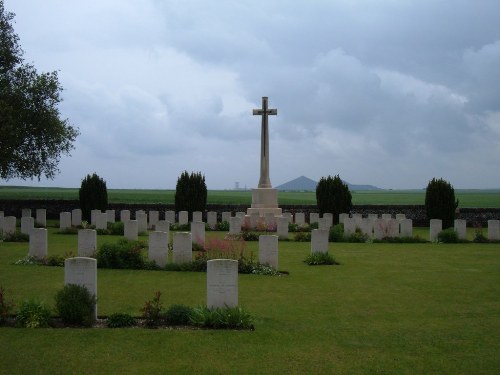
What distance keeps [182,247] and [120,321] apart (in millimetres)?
5786

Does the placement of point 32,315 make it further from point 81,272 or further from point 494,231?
point 494,231

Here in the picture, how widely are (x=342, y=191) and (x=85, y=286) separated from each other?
21.1 m

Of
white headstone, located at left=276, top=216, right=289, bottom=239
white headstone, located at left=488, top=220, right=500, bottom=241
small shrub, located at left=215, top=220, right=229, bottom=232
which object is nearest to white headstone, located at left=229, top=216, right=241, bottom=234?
white headstone, located at left=276, top=216, right=289, bottom=239

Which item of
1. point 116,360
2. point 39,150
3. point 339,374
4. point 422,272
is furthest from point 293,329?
point 39,150

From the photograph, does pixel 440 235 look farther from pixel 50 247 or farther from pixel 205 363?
pixel 205 363

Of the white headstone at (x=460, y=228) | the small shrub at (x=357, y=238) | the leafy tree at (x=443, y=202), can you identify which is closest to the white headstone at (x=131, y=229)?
the small shrub at (x=357, y=238)

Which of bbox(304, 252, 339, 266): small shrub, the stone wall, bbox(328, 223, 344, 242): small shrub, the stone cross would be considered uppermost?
the stone cross

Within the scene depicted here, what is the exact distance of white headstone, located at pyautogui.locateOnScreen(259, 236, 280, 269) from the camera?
13297 millimetres

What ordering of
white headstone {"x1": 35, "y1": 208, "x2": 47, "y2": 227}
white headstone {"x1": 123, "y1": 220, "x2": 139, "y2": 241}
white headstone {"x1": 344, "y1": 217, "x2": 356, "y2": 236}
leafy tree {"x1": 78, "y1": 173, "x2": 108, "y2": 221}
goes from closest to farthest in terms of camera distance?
white headstone {"x1": 123, "y1": 220, "x2": 139, "y2": 241}, white headstone {"x1": 344, "y1": 217, "x2": 356, "y2": 236}, white headstone {"x1": 35, "y1": 208, "x2": 47, "y2": 227}, leafy tree {"x1": 78, "y1": 173, "x2": 108, "y2": 221}

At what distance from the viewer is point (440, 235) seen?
841 inches

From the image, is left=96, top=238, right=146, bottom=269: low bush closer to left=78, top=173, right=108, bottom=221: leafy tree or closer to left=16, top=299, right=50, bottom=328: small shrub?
left=16, top=299, right=50, bottom=328: small shrub

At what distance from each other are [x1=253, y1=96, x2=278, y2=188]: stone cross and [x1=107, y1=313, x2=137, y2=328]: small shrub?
19846 mm

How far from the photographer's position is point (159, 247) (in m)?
13.7

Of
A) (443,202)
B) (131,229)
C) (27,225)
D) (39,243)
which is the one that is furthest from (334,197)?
(39,243)
